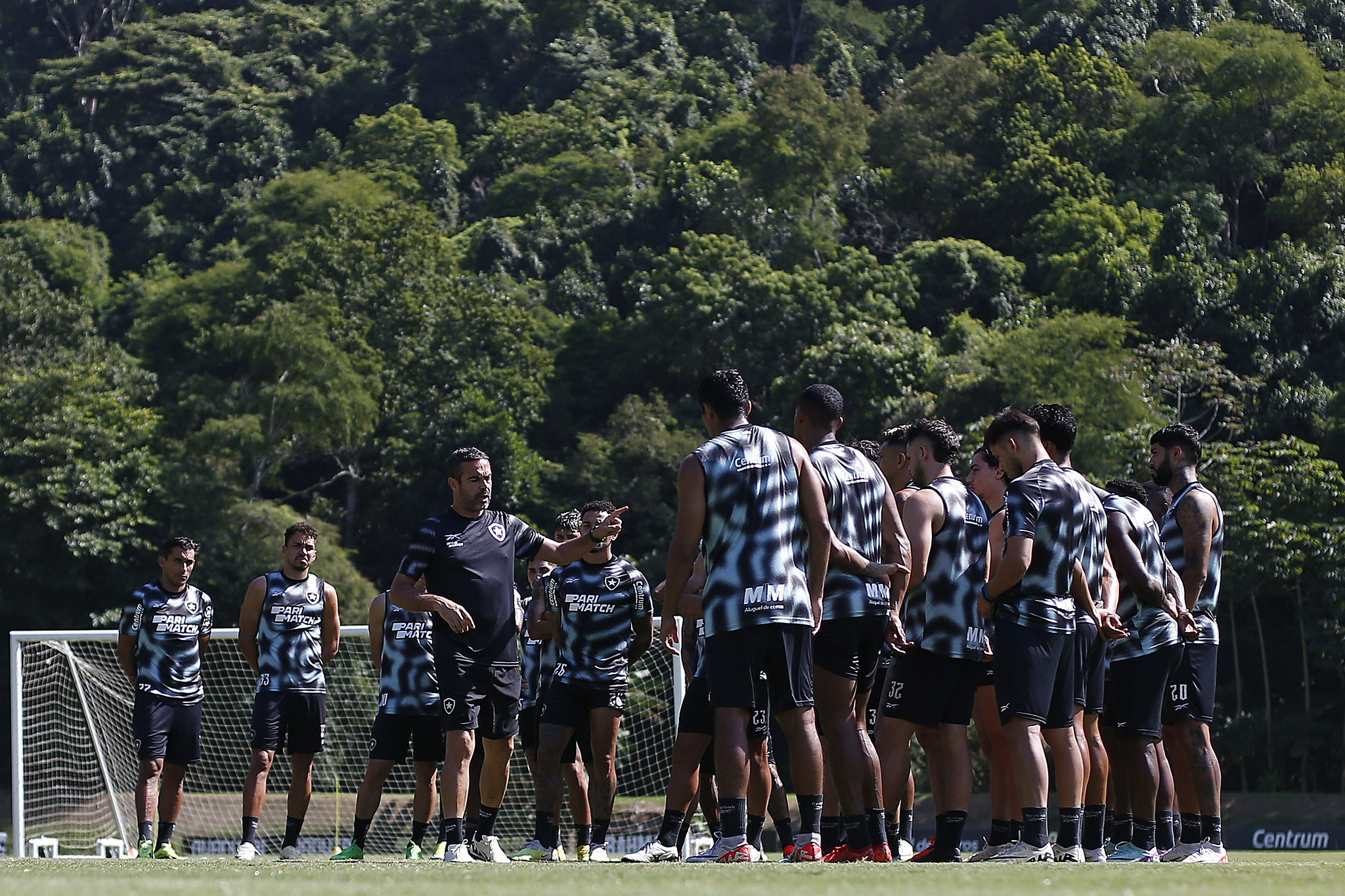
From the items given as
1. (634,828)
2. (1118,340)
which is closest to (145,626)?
(634,828)

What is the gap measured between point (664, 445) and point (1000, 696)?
3384 centimetres

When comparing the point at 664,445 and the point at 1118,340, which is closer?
the point at 1118,340

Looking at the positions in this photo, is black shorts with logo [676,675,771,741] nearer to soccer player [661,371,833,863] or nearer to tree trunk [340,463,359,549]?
soccer player [661,371,833,863]

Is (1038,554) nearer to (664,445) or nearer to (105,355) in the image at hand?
(664,445)

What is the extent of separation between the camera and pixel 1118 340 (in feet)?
112

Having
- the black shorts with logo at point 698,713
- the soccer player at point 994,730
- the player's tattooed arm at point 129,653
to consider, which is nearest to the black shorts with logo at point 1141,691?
the soccer player at point 994,730

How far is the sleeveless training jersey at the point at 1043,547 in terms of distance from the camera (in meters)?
6.17

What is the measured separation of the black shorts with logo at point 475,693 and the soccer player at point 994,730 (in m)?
2.22

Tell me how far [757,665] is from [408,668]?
3.53 metres

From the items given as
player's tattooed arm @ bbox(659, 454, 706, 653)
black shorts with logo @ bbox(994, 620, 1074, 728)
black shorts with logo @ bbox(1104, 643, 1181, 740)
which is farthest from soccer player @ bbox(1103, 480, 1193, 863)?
player's tattooed arm @ bbox(659, 454, 706, 653)

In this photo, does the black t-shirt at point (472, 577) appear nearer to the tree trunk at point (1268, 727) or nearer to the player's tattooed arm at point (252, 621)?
the player's tattooed arm at point (252, 621)

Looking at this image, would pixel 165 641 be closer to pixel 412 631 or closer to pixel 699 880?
pixel 412 631

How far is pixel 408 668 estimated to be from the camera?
890cm

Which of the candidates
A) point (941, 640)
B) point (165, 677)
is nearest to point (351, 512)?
point (165, 677)
